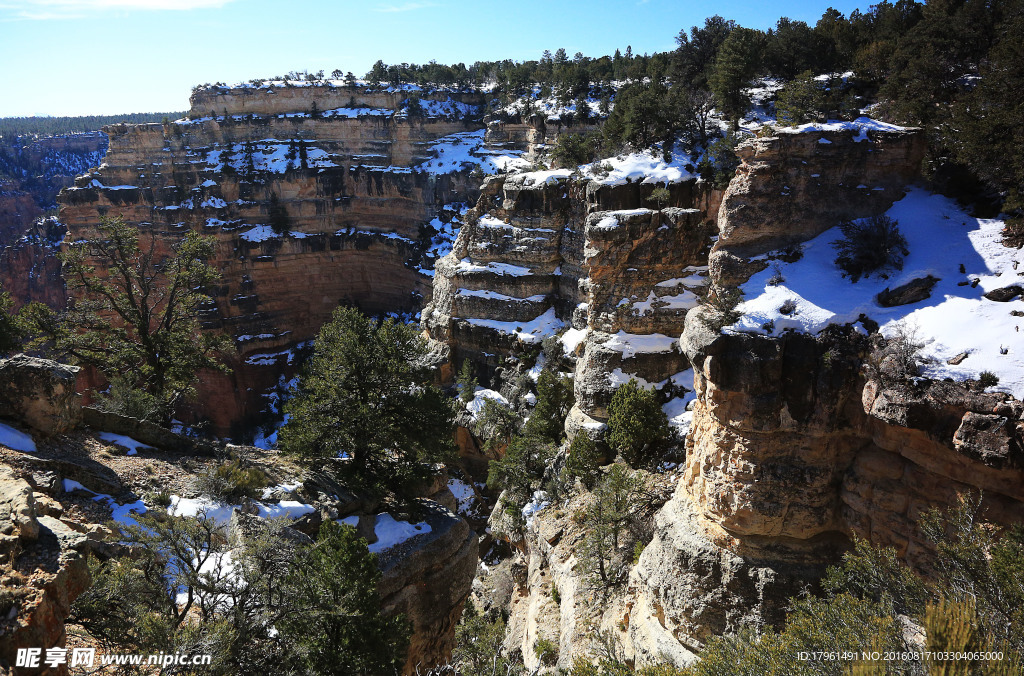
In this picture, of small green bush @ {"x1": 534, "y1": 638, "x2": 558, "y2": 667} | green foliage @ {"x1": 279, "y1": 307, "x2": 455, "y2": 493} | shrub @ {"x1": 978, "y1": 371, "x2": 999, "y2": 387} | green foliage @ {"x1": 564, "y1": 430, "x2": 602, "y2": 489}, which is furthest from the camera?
green foliage @ {"x1": 564, "y1": 430, "x2": 602, "y2": 489}

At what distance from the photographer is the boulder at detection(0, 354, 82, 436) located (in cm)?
1499

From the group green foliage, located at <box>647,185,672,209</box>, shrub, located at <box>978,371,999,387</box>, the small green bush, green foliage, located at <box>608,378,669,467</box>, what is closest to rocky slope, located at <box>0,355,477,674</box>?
the small green bush

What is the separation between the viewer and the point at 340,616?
12.3m

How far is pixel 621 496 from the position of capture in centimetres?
1933

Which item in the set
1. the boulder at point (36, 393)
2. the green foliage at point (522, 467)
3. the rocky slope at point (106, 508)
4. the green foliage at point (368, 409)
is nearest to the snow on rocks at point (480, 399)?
the green foliage at point (522, 467)

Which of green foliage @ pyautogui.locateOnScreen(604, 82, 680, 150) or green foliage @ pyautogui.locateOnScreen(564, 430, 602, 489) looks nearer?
green foliage @ pyautogui.locateOnScreen(564, 430, 602, 489)

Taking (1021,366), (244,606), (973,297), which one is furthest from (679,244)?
(244,606)

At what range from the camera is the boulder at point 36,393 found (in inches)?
→ 590

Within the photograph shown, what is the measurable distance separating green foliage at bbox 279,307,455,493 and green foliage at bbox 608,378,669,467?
22.2ft

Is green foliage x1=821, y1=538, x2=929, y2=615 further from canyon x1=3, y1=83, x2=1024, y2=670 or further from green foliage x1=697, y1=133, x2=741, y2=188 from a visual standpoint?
green foliage x1=697, y1=133, x2=741, y2=188

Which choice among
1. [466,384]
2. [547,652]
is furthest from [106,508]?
[466,384]

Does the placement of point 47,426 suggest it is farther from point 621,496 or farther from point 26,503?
point 621,496

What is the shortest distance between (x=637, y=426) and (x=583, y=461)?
9.27ft

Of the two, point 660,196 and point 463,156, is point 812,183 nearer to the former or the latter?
point 660,196
